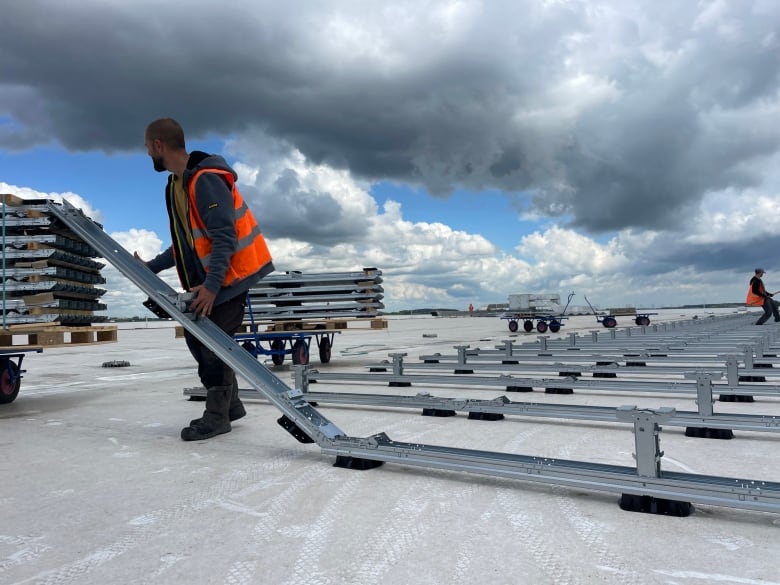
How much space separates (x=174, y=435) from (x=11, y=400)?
11.6 ft

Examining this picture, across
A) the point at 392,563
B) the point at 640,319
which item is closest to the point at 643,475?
the point at 392,563

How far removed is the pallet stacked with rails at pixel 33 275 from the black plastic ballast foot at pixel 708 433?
20.8 ft

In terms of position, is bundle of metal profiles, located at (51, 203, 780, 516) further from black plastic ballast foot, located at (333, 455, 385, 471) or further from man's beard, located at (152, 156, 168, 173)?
man's beard, located at (152, 156, 168, 173)

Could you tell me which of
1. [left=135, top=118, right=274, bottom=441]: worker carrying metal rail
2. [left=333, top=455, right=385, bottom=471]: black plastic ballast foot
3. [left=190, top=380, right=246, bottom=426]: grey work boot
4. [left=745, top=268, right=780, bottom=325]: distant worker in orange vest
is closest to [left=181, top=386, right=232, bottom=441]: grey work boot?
[left=135, top=118, right=274, bottom=441]: worker carrying metal rail

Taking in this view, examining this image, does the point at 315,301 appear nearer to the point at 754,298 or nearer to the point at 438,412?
the point at 438,412

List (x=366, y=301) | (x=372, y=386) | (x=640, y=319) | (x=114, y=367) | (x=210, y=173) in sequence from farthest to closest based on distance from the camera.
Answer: (x=640, y=319) < (x=114, y=367) < (x=366, y=301) < (x=372, y=386) < (x=210, y=173)

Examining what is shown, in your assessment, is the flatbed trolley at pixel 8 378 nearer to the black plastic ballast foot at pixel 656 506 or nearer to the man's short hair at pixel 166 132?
the man's short hair at pixel 166 132

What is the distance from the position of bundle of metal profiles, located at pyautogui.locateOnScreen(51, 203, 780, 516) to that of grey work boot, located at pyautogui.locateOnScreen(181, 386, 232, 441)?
644mm

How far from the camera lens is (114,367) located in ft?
39.1

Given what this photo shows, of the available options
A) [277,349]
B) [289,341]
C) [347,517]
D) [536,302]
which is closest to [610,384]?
[347,517]

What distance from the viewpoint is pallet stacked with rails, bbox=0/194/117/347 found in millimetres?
6055

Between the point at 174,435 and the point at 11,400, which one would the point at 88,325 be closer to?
the point at 11,400

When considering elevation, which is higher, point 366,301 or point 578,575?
point 366,301

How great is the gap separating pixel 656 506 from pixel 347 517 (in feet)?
4.87
